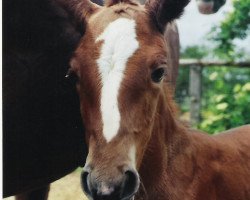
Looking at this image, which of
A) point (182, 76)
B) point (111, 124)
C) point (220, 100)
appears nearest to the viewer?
point (111, 124)

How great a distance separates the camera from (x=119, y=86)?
3.24 metres

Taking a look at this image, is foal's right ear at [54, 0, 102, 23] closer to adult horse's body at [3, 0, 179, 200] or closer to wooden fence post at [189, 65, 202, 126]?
adult horse's body at [3, 0, 179, 200]

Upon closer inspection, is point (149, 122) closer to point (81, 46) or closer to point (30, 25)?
point (81, 46)

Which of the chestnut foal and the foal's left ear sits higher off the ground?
the foal's left ear

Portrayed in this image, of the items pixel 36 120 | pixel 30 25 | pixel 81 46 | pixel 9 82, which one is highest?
pixel 81 46

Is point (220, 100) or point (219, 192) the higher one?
point (219, 192)

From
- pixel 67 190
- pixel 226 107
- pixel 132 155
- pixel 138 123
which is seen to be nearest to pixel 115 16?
pixel 138 123

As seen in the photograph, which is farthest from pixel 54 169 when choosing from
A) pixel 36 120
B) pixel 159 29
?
pixel 159 29

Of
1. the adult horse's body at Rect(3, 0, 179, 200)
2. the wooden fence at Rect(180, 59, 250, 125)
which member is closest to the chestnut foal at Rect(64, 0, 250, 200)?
the adult horse's body at Rect(3, 0, 179, 200)

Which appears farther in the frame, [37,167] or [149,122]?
[37,167]

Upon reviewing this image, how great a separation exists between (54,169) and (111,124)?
130 cm

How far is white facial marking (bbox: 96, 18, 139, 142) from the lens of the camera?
126 inches

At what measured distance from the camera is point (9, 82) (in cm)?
402

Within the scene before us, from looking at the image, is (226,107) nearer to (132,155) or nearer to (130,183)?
(132,155)
